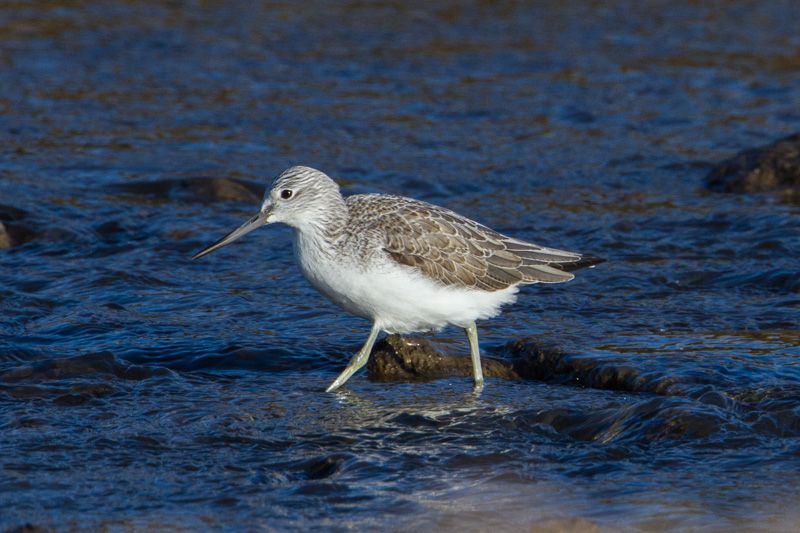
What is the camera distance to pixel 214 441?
7.20 metres

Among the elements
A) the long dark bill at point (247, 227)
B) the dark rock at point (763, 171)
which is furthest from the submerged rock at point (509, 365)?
the dark rock at point (763, 171)

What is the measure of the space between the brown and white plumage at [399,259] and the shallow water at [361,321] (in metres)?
0.52

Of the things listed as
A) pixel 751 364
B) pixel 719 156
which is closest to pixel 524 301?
pixel 751 364

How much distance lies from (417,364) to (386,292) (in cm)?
89

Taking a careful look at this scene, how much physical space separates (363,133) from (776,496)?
29.9 ft

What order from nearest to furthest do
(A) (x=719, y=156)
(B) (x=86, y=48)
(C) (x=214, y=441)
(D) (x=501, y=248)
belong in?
1. (C) (x=214, y=441)
2. (D) (x=501, y=248)
3. (A) (x=719, y=156)
4. (B) (x=86, y=48)

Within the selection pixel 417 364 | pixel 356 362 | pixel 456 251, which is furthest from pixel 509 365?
pixel 356 362

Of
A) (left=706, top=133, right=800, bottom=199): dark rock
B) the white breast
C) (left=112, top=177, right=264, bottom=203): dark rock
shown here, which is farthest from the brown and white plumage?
(left=706, top=133, right=800, bottom=199): dark rock

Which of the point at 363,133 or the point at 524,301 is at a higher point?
the point at 363,133

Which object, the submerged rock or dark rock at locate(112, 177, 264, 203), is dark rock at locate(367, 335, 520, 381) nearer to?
the submerged rock

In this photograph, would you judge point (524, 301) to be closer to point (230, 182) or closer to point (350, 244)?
point (350, 244)

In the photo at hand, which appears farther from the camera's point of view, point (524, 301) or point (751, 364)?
point (524, 301)

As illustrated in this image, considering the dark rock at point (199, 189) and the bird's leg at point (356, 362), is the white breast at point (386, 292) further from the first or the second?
the dark rock at point (199, 189)

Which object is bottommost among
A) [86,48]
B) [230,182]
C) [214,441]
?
[214,441]
